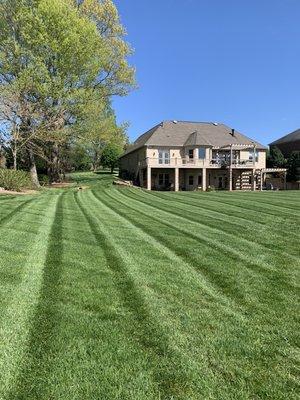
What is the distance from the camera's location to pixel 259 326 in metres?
4.15

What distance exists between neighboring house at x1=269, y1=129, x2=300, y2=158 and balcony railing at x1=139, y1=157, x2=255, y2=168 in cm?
1759

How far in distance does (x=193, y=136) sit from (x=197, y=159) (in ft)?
9.53

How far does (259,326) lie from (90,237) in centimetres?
505

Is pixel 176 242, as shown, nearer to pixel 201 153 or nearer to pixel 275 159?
pixel 201 153

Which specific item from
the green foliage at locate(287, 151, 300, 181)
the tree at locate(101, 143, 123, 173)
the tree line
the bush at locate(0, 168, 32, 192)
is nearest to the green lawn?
the bush at locate(0, 168, 32, 192)

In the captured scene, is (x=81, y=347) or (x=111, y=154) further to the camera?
(x=111, y=154)

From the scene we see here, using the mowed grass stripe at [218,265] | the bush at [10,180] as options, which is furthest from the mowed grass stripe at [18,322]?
the bush at [10,180]

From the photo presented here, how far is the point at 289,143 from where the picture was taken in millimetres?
55062

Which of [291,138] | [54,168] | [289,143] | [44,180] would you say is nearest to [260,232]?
[44,180]

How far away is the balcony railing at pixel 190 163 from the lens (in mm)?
35938

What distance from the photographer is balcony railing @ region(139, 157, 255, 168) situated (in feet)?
118

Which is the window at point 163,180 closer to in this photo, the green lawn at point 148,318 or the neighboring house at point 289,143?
the neighboring house at point 289,143

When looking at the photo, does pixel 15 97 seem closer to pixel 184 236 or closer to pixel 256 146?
pixel 184 236

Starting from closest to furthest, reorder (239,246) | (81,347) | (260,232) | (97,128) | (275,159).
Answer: (81,347), (239,246), (260,232), (97,128), (275,159)
